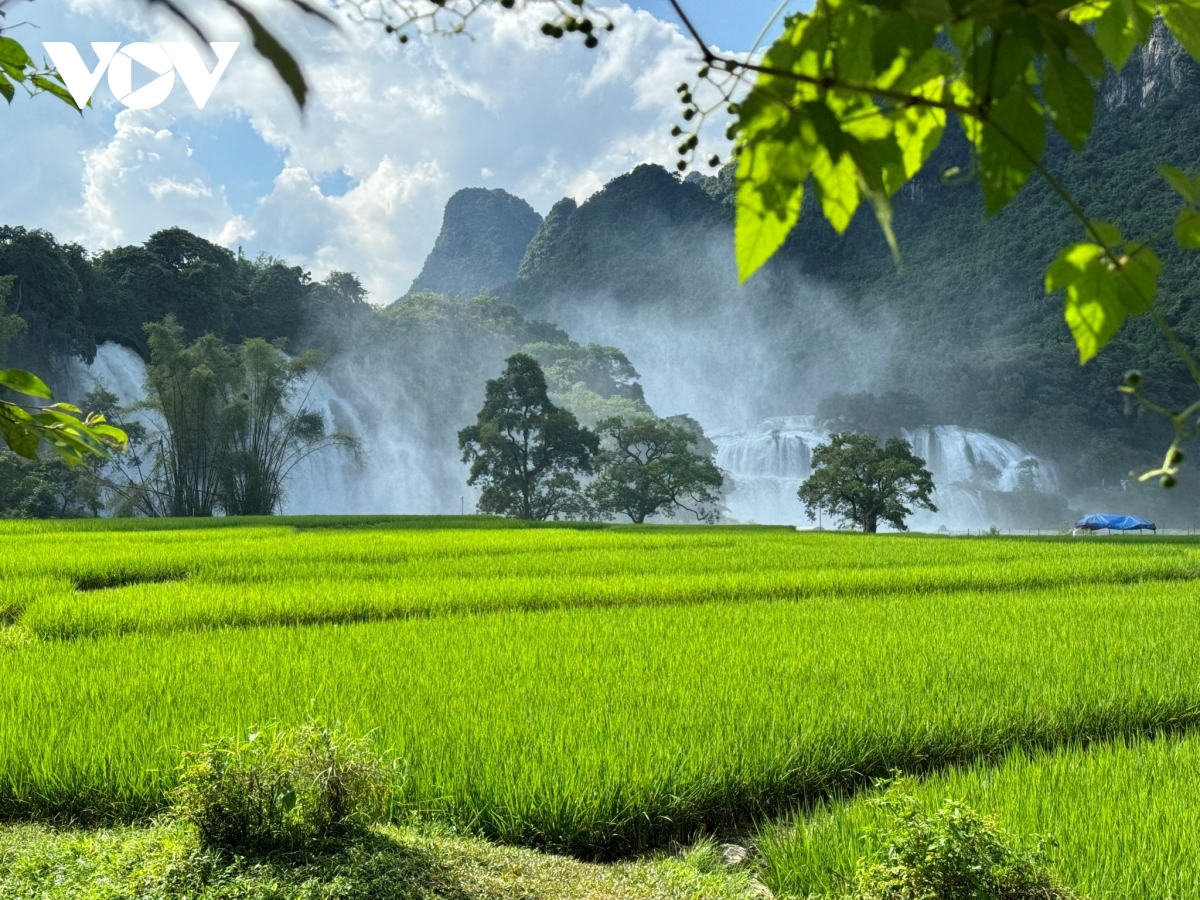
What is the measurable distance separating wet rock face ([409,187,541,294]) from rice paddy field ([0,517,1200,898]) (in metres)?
115

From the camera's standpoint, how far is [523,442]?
3080 cm

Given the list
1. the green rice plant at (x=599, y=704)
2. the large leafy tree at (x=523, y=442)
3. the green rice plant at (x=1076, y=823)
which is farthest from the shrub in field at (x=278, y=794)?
the large leafy tree at (x=523, y=442)

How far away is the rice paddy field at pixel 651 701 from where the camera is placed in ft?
8.93

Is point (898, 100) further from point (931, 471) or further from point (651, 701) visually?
point (931, 471)

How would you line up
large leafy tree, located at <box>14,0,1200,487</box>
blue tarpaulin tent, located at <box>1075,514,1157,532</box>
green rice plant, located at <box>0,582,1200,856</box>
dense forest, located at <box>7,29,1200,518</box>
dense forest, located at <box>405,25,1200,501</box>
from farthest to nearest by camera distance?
dense forest, located at <box>405,25,1200,501</box>, dense forest, located at <box>7,29,1200,518</box>, blue tarpaulin tent, located at <box>1075,514,1157,532</box>, green rice plant, located at <box>0,582,1200,856</box>, large leafy tree, located at <box>14,0,1200,487</box>

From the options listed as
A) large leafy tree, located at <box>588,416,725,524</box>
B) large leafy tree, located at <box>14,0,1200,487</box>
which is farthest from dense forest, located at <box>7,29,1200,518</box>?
large leafy tree, located at <box>14,0,1200,487</box>

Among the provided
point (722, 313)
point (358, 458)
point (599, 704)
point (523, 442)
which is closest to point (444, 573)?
point (599, 704)

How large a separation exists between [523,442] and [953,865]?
95.6ft

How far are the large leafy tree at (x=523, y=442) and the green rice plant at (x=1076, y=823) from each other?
26.8 metres

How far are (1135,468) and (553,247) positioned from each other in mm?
60903

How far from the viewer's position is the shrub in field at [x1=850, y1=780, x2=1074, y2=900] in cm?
192

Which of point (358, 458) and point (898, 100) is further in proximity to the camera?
point (358, 458)

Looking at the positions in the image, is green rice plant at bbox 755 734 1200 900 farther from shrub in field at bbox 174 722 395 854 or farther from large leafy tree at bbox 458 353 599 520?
large leafy tree at bbox 458 353 599 520

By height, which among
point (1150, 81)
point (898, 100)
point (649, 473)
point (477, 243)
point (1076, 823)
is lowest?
point (1076, 823)
